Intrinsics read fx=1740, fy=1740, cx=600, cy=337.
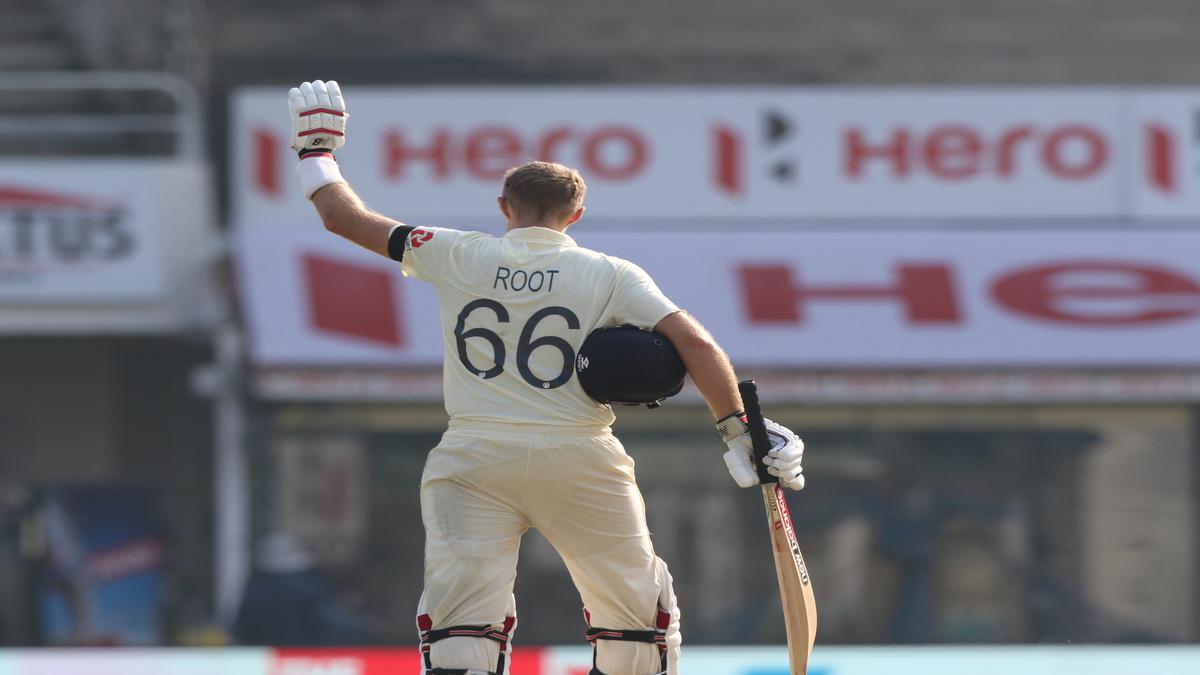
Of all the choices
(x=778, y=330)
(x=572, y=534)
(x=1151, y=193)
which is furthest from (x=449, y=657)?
(x=1151, y=193)

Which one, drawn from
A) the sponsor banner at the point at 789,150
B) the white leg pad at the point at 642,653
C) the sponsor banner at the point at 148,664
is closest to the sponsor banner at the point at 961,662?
the white leg pad at the point at 642,653

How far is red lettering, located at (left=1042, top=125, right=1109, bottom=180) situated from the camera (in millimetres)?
12594

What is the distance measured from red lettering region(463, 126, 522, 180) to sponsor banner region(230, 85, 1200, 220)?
10mm

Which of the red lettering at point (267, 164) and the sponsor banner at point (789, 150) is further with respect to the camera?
the sponsor banner at point (789, 150)

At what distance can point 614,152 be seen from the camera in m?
12.6

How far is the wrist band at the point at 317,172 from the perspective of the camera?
492 centimetres

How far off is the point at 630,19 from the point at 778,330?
3.45 metres

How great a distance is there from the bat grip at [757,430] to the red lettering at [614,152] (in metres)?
7.92

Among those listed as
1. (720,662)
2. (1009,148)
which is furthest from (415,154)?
(720,662)

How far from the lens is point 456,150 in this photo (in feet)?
41.1

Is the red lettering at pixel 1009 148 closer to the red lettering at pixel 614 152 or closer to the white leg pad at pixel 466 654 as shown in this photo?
the red lettering at pixel 614 152

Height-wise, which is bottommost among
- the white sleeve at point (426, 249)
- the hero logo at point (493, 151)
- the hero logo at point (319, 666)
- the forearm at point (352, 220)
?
the hero logo at point (319, 666)

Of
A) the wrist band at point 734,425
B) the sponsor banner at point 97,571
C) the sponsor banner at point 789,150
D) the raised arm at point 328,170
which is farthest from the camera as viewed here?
the sponsor banner at point 97,571

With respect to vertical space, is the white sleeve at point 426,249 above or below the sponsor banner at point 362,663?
above
